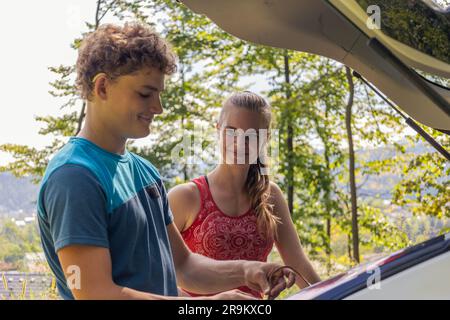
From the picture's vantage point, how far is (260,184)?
275 cm

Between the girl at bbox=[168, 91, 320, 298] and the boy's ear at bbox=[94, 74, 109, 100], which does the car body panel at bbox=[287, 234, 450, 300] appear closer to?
the boy's ear at bbox=[94, 74, 109, 100]

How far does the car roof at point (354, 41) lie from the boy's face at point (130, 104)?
0.30 metres

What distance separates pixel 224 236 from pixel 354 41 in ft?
3.32

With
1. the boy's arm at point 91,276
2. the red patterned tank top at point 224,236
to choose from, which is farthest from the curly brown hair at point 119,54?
the red patterned tank top at point 224,236

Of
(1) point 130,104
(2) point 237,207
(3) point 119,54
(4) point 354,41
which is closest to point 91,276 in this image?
(1) point 130,104

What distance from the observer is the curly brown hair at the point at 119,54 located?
5.79ft

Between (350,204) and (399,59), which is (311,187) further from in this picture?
(399,59)

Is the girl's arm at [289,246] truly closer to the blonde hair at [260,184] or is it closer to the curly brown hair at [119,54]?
the blonde hair at [260,184]

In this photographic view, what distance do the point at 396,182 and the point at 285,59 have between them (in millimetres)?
2274

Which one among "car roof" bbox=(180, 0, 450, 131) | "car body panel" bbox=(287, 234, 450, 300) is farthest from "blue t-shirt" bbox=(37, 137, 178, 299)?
"car roof" bbox=(180, 0, 450, 131)

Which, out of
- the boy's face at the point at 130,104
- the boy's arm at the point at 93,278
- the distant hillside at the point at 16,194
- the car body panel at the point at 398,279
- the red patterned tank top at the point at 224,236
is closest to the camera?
the car body panel at the point at 398,279
